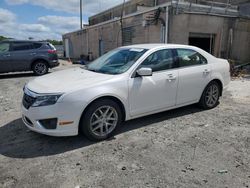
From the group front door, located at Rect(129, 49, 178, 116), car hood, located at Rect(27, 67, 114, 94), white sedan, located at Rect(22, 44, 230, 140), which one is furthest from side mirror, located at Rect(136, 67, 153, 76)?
car hood, located at Rect(27, 67, 114, 94)

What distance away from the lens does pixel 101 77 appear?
152 inches

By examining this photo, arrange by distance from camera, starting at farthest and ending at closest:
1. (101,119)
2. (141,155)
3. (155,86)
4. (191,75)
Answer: (191,75) → (155,86) → (101,119) → (141,155)

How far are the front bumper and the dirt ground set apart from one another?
31 cm

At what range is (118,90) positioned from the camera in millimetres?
3789

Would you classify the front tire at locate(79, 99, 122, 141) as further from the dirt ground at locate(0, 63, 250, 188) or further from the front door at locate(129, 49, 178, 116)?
the front door at locate(129, 49, 178, 116)

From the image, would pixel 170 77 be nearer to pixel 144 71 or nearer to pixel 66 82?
pixel 144 71

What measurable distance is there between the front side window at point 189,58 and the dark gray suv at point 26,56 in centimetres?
806

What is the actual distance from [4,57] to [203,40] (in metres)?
10.7

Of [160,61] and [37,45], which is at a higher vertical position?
[37,45]

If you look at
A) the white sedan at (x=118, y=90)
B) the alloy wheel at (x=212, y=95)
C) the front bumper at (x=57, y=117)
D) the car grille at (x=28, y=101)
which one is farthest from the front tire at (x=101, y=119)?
the alloy wheel at (x=212, y=95)

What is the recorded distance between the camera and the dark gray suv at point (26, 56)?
34.4ft

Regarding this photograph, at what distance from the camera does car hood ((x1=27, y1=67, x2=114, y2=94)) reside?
11.5ft

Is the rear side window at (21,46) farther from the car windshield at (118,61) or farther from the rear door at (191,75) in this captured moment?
the rear door at (191,75)

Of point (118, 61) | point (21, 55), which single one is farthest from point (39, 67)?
point (118, 61)
